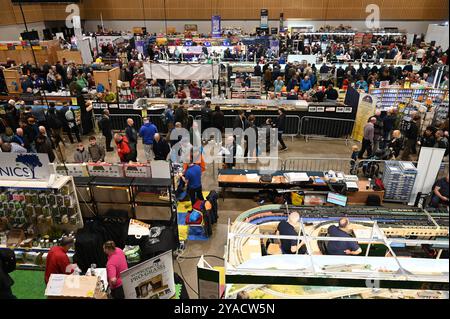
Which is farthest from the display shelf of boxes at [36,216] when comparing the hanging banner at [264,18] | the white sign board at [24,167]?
the hanging banner at [264,18]

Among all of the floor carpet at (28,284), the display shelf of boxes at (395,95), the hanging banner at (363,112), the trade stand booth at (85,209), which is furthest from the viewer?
the display shelf of boxes at (395,95)

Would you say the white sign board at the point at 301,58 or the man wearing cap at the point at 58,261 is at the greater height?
the white sign board at the point at 301,58

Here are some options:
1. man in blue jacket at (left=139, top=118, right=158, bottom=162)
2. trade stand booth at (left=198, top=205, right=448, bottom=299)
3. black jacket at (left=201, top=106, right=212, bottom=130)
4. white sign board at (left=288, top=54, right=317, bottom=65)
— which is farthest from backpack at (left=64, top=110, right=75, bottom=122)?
white sign board at (left=288, top=54, right=317, bottom=65)

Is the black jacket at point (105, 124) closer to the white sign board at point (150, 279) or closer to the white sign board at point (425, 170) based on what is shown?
the white sign board at point (150, 279)

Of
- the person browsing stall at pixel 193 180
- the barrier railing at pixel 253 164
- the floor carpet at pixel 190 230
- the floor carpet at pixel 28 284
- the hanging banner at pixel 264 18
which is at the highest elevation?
the hanging banner at pixel 264 18

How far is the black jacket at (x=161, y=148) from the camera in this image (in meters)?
9.24

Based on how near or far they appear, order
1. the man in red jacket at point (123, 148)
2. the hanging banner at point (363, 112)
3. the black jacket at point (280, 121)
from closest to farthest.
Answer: the man in red jacket at point (123, 148)
the black jacket at point (280, 121)
the hanging banner at point (363, 112)

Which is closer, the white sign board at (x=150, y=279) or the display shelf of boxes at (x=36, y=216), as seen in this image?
the white sign board at (x=150, y=279)

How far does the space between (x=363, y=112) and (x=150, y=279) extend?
960cm

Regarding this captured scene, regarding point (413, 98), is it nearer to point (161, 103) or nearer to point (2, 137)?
point (161, 103)

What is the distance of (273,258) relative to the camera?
3928 millimetres

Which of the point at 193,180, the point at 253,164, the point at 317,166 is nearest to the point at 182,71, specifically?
the point at 253,164

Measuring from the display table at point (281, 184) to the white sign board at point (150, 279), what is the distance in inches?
157

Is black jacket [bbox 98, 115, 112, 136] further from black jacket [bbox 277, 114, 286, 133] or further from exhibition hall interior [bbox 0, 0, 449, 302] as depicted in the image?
black jacket [bbox 277, 114, 286, 133]
